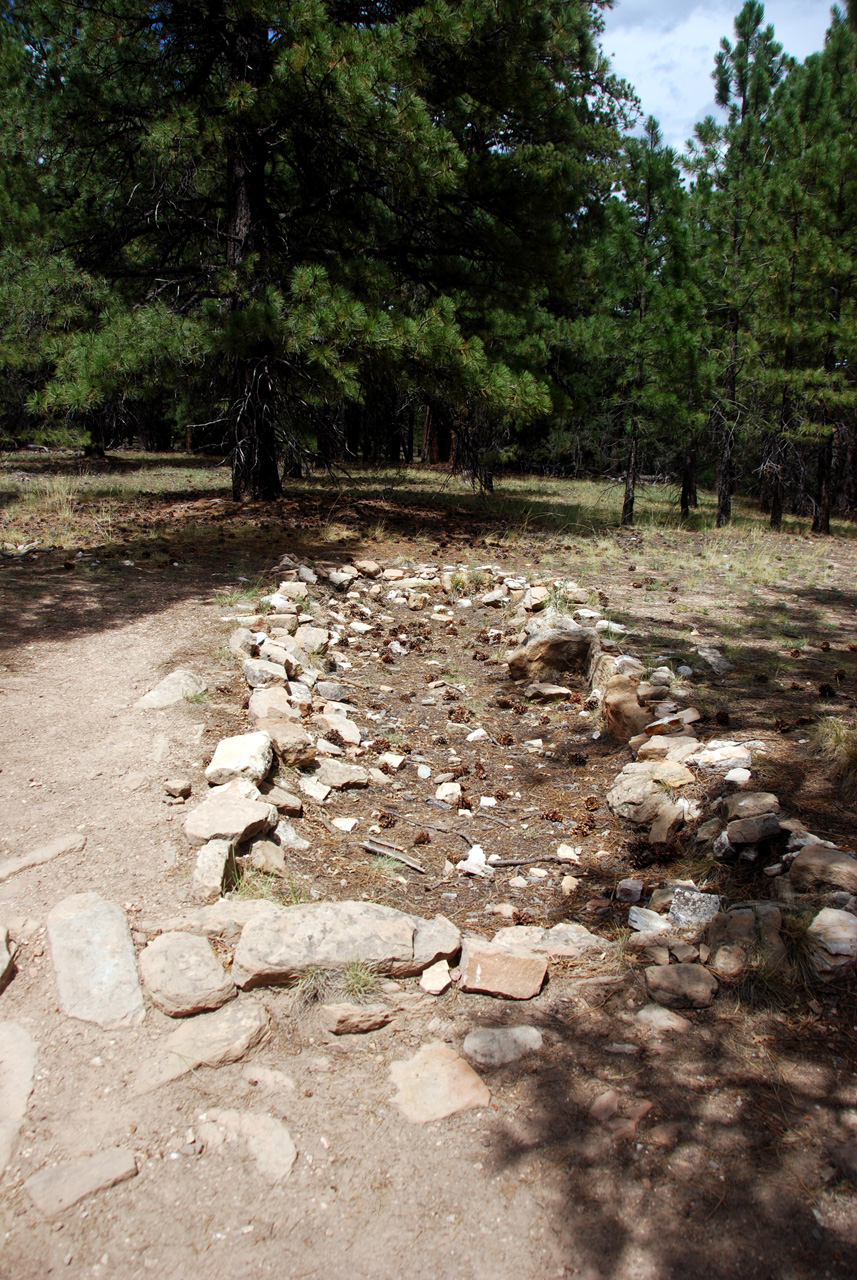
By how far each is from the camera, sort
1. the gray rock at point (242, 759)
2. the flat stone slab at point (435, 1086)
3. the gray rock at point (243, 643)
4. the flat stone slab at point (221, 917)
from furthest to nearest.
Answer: the gray rock at point (243, 643) → the gray rock at point (242, 759) → the flat stone slab at point (221, 917) → the flat stone slab at point (435, 1086)

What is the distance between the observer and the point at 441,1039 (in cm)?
225

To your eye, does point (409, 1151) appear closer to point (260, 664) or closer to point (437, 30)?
point (260, 664)

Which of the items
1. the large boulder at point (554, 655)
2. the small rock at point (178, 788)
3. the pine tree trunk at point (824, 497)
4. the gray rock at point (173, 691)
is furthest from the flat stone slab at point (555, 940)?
the pine tree trunk at point (824, 497)

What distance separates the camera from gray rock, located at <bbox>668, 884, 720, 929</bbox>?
270 cm

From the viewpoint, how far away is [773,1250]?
63.7 inches

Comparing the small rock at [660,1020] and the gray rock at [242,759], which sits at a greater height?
the gray rock at [242,759]

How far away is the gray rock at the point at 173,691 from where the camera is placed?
415cm

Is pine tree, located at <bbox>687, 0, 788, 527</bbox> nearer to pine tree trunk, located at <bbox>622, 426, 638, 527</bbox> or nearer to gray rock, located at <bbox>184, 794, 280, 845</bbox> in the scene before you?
pine tree trunk, located at <bbox>622, 426, 638, 527</bbox>

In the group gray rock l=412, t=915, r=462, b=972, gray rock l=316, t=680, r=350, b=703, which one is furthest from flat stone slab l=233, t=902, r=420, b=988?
gray rock l=316, t=680, r=350, b=703

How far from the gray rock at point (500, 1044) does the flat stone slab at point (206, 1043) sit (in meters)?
0.57

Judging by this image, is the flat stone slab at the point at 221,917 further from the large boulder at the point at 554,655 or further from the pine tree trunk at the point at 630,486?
the pine tree trunk at the point at 630,486

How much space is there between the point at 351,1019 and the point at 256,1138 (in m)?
0.43

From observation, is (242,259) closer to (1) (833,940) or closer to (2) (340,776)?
(2) (340,776)

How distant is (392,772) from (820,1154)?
98.2 inches
